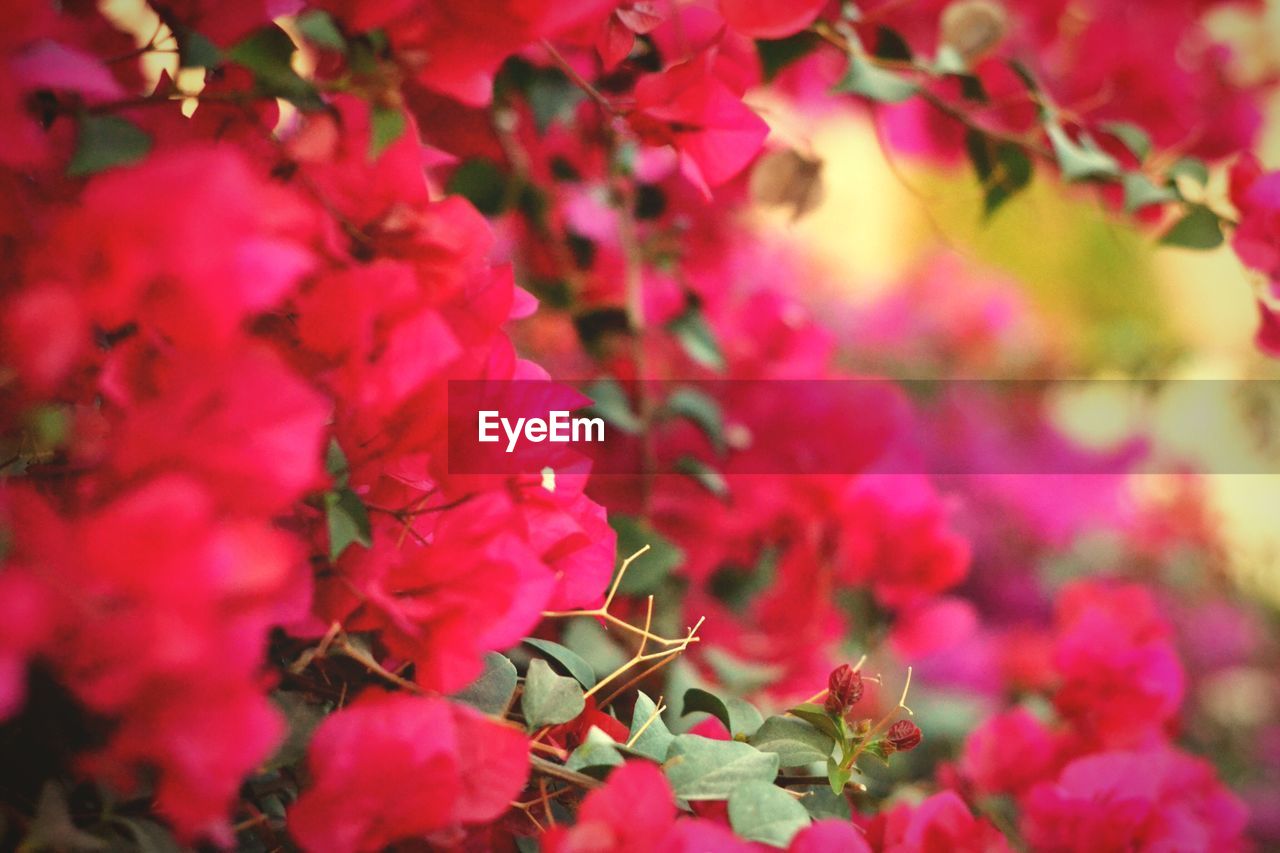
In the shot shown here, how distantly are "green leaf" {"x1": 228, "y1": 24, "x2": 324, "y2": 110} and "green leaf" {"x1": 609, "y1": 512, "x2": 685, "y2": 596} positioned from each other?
26 centimetres

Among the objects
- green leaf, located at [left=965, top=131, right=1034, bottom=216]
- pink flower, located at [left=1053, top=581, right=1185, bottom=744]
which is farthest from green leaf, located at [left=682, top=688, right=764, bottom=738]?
green leaf, located at [left=965, top=131, right=1034, bottom=216]

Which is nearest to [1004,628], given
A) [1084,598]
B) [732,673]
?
[1084,598]

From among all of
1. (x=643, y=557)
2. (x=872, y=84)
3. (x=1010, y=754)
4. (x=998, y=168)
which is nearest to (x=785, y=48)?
(x=872, y=84)

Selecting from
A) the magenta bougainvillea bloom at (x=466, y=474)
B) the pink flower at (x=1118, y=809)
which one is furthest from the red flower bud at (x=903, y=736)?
the pink flower at (x=1118, y=809)

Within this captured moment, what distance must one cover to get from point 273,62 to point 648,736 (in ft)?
0.76

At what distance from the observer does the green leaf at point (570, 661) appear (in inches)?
14.5

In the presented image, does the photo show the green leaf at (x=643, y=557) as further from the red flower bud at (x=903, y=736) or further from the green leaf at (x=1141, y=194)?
the green leaf at (x=1141, y=194)

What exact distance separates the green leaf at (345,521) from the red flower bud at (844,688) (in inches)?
6.3

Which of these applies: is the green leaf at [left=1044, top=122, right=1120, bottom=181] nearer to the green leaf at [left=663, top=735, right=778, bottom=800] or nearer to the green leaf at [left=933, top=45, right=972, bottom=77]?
the green leaf at [left=933, top=45, right=972, bottom=77]

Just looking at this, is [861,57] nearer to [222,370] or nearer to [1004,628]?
[222,370]

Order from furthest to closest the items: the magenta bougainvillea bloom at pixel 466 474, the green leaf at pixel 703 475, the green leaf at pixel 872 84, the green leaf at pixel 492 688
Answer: the green leaf at pixel 703 475 < the green leaf at pixel 872 84 < the green leaf at pixel 492 688 < the magenta bougainvillea bloom at pixel 466 474

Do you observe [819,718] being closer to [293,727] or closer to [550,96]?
[293,727]

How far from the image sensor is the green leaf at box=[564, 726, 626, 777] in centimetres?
30

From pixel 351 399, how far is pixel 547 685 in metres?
0.11
